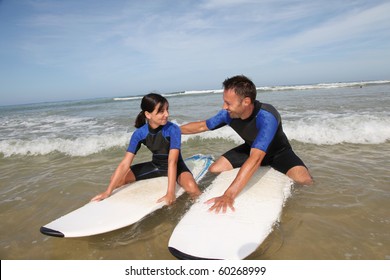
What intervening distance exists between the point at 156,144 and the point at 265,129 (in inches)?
58.9

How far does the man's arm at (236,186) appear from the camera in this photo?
2.81 m

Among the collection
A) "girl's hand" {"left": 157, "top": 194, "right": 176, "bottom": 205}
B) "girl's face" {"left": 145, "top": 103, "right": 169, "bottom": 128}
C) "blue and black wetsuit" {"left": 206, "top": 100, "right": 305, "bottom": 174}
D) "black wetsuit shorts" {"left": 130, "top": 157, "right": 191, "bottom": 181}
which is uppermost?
"girl's face" {"left": 145, "top": 103, "right": 169, "bottom": 128}

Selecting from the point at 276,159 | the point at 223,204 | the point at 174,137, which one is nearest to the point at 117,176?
the point at 174,137

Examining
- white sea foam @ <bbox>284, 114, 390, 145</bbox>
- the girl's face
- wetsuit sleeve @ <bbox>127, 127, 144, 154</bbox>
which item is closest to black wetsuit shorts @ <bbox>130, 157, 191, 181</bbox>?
wetsuit sleeve @ <bbox>127, 127, 144, 154</bbox>

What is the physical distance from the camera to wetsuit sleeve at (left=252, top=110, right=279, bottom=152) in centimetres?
313

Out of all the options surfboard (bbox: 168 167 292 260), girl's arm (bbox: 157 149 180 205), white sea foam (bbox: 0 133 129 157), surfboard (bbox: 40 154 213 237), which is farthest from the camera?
white sea foam (bbox: 0 133 129 157)

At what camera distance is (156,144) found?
12.5 feet

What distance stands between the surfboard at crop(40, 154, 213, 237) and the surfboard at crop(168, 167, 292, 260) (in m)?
0.57

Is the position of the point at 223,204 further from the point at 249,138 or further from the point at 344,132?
the point at 344,132

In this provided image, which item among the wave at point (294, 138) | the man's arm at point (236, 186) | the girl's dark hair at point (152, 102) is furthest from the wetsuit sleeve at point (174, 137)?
the wave at point (294, 138)

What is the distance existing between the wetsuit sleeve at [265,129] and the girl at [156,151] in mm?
1028

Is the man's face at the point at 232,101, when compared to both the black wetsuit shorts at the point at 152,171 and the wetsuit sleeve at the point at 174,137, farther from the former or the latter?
the black wetsuit shorts at the point at 152,171

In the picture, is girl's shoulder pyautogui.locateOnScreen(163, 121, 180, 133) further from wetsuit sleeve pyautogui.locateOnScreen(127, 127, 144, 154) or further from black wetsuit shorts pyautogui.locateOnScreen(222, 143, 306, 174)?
black wetsuit shorts pyautogui.locateOnScreen(222, 143, 306, 174)

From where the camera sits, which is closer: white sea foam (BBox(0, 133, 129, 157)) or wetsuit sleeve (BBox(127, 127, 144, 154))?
wetsuit sleeve (BBox(127, 127, 144, 154))
